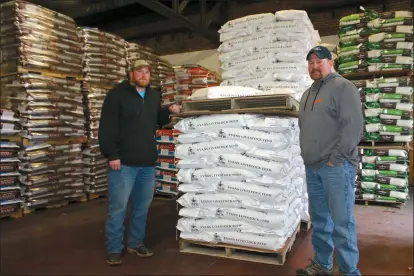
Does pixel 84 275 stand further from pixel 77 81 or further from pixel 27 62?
pixel 77 81

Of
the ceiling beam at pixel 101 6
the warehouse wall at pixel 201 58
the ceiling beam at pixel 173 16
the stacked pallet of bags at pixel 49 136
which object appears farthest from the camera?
the warehouse wall at pixel 201 58

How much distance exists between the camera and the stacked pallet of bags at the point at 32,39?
6.23m

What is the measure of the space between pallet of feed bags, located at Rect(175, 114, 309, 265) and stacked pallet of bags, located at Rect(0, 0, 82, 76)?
3.80 metres

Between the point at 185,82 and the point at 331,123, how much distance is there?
6.00m

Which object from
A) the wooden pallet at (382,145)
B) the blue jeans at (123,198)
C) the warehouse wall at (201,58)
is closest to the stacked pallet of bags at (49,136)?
the blue jeans at (123,198)

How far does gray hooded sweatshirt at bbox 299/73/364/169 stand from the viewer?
286cm

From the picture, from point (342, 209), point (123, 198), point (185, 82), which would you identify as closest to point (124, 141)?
point (123, 198)

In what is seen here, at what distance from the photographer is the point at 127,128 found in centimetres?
381

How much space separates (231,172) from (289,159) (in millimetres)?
631

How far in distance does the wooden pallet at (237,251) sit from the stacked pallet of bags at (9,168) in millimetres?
3534

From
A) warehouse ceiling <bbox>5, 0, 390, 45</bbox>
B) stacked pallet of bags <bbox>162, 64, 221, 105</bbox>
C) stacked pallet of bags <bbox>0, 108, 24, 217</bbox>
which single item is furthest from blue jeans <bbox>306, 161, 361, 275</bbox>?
warehouse ceiling <bbox>5, 0, 390, 45</bbox>

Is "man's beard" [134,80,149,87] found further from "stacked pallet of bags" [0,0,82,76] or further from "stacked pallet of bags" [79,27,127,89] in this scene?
"stacked pallet of bags" [79,27,127,89]

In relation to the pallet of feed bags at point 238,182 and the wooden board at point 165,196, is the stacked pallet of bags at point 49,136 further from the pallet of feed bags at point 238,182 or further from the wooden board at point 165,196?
the pallet of feed bags at point 238,182

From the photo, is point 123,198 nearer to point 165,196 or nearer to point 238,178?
point 238,178
